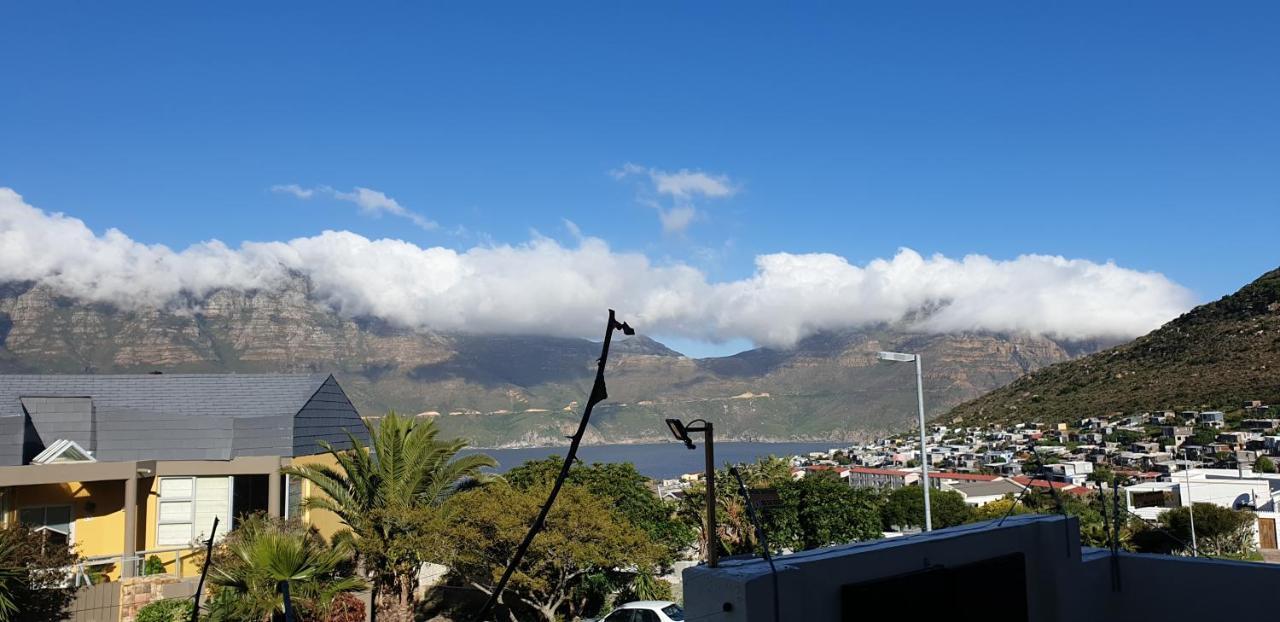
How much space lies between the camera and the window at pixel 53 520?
21.1 metres

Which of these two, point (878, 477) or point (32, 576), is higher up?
point (32, 576)

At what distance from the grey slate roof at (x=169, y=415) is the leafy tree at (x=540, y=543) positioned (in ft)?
22.6

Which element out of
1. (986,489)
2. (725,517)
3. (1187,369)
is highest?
(1187,369)

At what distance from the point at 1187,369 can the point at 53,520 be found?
4910 inches

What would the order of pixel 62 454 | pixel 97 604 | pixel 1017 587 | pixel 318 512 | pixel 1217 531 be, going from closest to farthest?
1. pixel 1017 587
2. pixel 97 604
3. pixel 62 454
4. pixel 318 512
5. pixel 1217 531

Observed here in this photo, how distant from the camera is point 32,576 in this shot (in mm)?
16109

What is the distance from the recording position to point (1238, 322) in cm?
11212

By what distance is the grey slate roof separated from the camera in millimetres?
22328

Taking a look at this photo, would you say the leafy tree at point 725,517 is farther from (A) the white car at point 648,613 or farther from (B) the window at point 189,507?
(B) the window at point 189,507

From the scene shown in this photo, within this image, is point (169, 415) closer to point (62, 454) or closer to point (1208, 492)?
point (62, 454)

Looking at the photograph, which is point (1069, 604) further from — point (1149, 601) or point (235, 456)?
point (235, 456)

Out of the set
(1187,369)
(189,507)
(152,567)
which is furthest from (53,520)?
(1187,369)

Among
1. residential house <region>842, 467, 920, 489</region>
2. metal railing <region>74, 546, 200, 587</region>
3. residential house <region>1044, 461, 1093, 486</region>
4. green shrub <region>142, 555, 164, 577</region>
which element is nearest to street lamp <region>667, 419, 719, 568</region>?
metal railing <region>74, 546, 200, 587</region>

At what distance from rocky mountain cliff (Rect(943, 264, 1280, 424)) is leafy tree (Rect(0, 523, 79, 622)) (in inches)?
4289
